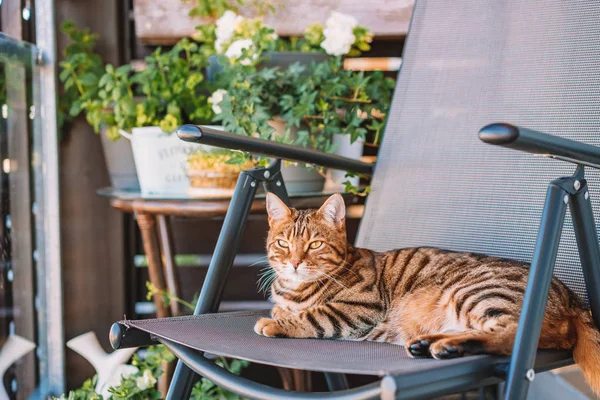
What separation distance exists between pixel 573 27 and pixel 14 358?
142 cm

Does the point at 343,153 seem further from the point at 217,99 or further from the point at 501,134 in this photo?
the point at 501,134

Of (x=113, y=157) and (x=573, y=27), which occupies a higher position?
(x=573, y=27)

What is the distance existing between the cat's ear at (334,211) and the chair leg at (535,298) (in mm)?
475

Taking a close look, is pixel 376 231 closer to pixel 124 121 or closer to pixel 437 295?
pixel 437 295

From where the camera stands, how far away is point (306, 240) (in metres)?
1.32

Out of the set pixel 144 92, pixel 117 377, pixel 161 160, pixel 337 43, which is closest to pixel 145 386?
pixel 117 377

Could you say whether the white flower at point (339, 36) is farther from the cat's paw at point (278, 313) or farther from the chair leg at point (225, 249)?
the cat's paw at point (278, 313)

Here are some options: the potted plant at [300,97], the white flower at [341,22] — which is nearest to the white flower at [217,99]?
the potted plant at [300,97]

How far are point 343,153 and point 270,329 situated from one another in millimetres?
818

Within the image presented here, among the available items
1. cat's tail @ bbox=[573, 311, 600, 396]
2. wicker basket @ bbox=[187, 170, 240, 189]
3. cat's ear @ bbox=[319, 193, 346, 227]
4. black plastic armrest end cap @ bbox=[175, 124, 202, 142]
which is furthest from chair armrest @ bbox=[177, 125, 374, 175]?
cat's tail @ bbox=[573, 311, 600, 396]

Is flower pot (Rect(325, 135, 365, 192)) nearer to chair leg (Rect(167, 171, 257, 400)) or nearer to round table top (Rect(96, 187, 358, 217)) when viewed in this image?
round table top (Rect(96, 187, 358, 217))

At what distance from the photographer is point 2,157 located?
1.60m

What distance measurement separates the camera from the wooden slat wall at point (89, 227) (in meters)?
2.16

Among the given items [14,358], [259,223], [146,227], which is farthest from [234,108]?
[14,358]
